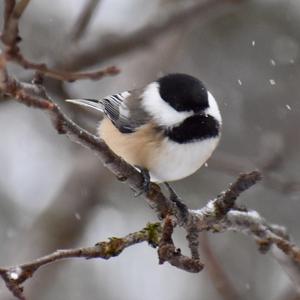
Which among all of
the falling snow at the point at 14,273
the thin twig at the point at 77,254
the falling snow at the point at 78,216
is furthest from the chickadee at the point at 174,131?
the falling snow at the point at 78,216

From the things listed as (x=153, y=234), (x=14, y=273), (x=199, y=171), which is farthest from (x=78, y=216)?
(x=14, y=273)

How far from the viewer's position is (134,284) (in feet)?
21.6

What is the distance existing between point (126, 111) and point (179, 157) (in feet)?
1.37

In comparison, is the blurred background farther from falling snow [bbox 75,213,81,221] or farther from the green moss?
the green moss

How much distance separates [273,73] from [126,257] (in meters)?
2.29

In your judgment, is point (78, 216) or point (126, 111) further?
point (78, 216)

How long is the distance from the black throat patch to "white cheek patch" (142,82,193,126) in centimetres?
2

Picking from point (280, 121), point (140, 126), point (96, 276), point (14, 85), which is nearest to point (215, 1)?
point (140, 126)

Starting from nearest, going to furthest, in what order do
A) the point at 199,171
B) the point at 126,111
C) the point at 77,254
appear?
the point at 77,254 → the point at 126,111 → the point at 199,171

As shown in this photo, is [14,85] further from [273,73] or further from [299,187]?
[273,73]

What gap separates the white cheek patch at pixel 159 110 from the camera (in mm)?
2615

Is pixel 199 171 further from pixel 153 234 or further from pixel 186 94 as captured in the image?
pixel 153 234

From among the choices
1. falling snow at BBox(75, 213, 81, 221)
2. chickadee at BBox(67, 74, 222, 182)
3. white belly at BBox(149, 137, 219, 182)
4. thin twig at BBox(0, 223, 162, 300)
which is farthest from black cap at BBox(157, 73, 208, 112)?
falling snow at BBox(75, 213, 81, 221)

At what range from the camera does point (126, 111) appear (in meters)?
2.91
